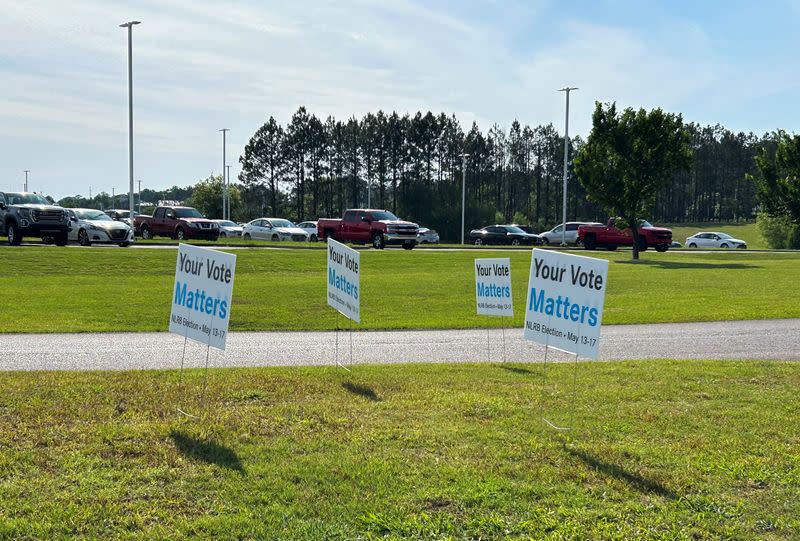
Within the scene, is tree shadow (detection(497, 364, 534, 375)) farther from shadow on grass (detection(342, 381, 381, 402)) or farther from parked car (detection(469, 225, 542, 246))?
parked car (detection(469, 225, 542, 246))

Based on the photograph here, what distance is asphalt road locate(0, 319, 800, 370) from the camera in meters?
11.1

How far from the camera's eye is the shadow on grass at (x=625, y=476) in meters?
5.52

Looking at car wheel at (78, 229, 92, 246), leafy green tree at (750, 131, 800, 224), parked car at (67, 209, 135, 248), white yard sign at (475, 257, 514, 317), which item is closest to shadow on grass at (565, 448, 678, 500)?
white yard sign at (475, 257, 514, 317)

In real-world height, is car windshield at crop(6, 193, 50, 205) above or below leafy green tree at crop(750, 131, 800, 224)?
below

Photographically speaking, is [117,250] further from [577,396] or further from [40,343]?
A: [577,396]

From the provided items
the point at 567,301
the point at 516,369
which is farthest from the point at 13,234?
the point at 567,301

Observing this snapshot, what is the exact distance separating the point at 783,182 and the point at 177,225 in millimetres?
33307

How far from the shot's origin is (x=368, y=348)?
1259cm

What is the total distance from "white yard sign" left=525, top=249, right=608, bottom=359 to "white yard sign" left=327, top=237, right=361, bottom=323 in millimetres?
2771

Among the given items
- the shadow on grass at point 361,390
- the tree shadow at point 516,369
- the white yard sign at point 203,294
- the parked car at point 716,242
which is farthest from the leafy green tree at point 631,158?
the white yard sign at point 203,294

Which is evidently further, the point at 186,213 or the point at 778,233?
the point at 778,233

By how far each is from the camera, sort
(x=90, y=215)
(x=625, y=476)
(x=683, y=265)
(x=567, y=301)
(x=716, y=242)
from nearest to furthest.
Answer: (x=625, y=476) < (x=567, y=301) < (x=683, y=265) < (x=90, y=215) < (x=716, y=242)

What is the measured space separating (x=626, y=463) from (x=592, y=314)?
135 cm

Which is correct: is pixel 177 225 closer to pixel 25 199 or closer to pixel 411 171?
pixel 25 199
